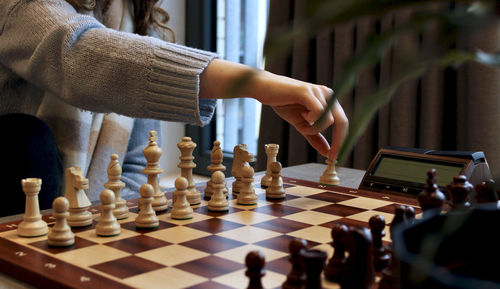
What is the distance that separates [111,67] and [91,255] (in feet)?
1.99

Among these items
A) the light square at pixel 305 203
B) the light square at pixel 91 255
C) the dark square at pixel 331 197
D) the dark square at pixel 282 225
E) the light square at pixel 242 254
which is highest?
the dark square at pixel 331 197

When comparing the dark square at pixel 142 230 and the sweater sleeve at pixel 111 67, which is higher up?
the sweater sleeve at pixel 111 67

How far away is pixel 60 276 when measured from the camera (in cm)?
77

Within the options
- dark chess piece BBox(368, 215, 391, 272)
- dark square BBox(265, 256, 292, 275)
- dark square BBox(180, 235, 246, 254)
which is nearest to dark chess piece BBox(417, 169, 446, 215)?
dark chess piece BBox(368, 215, 391, 272)

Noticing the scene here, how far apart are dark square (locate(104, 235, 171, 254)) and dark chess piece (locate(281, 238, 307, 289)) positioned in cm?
28

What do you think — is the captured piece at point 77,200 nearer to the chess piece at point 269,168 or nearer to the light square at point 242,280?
the light square at point 242,280

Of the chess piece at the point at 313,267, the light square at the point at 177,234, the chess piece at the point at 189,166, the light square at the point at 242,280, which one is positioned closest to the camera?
the chess piece at the point at 313,267

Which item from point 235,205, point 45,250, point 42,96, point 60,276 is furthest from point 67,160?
point 60,276

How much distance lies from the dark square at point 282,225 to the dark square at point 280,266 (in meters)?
0.17

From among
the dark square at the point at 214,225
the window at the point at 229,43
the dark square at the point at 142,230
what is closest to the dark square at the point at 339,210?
the dark square at the point at 214,225

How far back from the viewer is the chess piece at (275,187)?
4.24 feet

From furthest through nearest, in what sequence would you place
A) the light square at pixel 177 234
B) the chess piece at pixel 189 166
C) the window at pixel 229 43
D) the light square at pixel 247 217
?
1. the window at pixel 229 43
2. the chess piece at pixel 189 166
3. the light square at pixel 247 217
4. the light square at pixel 177 234

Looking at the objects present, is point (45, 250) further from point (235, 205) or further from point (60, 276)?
point (235, 205)

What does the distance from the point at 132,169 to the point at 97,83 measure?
2.53 feet
